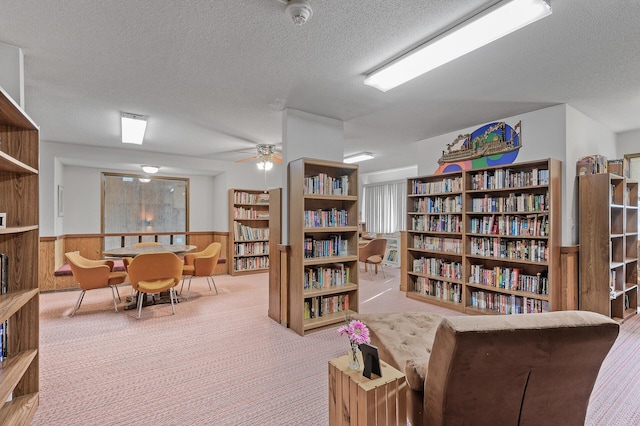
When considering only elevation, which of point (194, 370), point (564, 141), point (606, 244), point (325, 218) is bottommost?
point (194, 370)

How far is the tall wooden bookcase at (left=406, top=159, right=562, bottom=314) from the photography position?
3.45 meters

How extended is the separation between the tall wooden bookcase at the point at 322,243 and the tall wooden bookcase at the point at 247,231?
10.8ft

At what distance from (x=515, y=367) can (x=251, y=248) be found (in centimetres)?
594

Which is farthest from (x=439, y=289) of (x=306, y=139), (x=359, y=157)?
(x=359, y=157)

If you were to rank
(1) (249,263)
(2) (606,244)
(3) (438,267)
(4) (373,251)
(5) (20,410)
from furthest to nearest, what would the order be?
(1) (249,263)
(4) (373,251)
(3) (438,267)
(2) (606,244)
(5) (20,410)

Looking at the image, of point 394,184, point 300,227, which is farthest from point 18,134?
point 394,184

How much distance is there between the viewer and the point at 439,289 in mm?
4473

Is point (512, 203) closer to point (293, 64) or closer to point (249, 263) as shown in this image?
point (293, 64)

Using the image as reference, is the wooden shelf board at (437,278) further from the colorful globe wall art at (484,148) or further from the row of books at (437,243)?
the colorful globe wall art at (484,148)

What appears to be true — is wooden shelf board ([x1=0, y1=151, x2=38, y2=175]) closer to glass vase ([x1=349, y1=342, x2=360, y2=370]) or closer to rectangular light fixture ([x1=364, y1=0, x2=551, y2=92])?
glass vase ([x1=349, y1=342, x2=360, y2=370])

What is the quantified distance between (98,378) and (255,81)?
9.54 ft

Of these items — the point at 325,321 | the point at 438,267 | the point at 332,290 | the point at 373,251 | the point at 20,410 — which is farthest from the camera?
the point at 373,251

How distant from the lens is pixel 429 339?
2225 millimetres

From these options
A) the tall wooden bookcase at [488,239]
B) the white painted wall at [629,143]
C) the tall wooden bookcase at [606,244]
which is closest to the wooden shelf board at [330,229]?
the tall wooden bookcase at [488,239]
